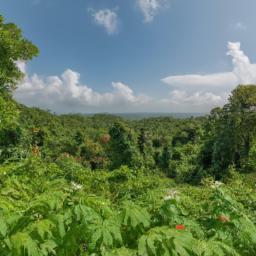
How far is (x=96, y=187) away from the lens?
296 inches

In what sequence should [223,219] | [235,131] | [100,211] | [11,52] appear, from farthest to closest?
1. [235,131]
2. [11,52]
3. [223,219]
4. [100,211]

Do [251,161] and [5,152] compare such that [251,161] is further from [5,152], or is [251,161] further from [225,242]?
[225,242]

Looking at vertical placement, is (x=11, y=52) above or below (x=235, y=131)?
above

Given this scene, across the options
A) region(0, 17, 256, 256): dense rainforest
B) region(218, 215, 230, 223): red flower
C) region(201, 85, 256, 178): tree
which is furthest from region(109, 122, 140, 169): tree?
region(218, 215, 230, 223): red flower

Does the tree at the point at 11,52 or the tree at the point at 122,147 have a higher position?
the tree at the point at 11,52

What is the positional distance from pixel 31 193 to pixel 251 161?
23842 millimetres

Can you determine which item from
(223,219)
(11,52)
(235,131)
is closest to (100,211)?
(223,219)

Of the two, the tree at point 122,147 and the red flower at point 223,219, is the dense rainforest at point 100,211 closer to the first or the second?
the red flower at point 223,219

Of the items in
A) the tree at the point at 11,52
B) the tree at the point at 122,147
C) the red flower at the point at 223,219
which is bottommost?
the tree at the point at 122,147

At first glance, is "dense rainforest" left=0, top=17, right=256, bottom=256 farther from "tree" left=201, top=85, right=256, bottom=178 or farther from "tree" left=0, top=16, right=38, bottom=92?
"tree" left=201, top=85, right=256, bottom=178

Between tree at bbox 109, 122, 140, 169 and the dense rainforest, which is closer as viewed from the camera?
the dense rainforest

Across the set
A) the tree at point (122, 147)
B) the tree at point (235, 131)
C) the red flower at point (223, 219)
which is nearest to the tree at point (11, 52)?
the red flower at point (223, 219)

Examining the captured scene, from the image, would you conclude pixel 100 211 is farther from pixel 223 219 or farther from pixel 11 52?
pixel 11 52

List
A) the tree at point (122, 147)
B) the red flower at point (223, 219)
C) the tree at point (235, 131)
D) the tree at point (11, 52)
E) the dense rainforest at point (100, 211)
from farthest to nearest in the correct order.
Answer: the tree at point (122, 147) < the tree at point (235, 131) < the tree at point (11, 52) < the red flower at point (223, 219) < the dense rainforest at point (100, 211)
